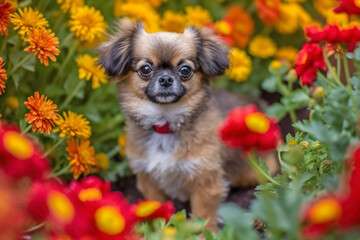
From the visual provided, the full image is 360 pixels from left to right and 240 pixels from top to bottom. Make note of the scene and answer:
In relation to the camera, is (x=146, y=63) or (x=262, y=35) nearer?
(x=146, y=63)

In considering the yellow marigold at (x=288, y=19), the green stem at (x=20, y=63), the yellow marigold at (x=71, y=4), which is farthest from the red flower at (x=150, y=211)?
the yellow marigold at (x=288, y=19)

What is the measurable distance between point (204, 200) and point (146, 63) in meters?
0.72

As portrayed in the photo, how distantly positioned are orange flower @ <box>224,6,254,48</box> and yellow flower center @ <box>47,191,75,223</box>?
8.52 feet

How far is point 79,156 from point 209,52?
75cm

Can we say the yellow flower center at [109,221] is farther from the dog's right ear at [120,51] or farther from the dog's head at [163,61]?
the dog's right ear at [120,51]

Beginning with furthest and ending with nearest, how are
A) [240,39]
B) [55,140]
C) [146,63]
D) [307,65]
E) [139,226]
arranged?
[240,39] → [55,140] → [146,63] → [307,65] → [139,226]

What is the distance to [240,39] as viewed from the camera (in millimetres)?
3496

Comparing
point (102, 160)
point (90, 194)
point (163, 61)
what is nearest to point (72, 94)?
point (102, 160)

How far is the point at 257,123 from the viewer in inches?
43.9

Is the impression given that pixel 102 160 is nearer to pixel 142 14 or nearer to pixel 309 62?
pixel 142 14

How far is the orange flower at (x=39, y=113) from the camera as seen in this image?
6.52ft

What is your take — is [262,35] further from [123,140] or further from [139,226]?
[139,226]

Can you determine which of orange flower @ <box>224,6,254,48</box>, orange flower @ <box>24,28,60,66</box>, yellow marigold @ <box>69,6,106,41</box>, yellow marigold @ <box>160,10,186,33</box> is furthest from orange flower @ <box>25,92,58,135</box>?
orange flower @ <box>224,6,254,48</box>

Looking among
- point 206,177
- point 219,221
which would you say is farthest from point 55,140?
point 219,221
